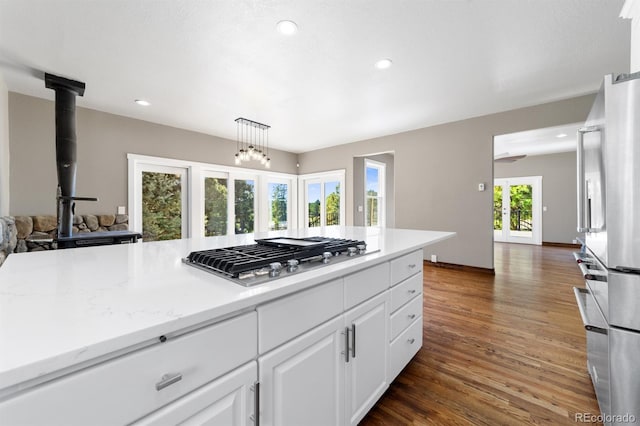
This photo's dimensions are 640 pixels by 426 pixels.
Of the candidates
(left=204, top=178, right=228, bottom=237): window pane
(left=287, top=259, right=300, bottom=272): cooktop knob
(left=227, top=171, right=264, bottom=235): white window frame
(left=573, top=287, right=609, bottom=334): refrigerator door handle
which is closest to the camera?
(left=287, top=259, right=300, bottom=272): cooktop knob

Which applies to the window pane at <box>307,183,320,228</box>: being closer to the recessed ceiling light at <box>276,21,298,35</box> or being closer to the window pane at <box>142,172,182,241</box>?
the window pane at <box>142,172,182,241</box>

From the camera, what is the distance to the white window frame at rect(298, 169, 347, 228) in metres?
6.21

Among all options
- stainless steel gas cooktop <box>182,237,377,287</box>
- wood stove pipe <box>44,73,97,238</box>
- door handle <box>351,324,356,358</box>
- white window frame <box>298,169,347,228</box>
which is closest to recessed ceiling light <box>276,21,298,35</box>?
stainless steel gas cooktop <box>182,237,377,287</box>

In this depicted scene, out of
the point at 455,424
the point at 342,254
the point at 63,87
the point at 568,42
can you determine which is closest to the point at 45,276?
the point at 342,254

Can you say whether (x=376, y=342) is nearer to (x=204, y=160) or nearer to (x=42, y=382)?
(x=42, y=382)

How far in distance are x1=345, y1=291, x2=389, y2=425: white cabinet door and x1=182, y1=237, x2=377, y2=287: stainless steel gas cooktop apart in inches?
10.7

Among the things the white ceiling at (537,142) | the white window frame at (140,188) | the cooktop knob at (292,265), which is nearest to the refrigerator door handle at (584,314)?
the cooktop knob at (292,265)

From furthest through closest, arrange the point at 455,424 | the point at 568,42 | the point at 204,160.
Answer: the point at 204,160
the point at 568,42
the point at 455,424

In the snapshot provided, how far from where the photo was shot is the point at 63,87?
9.48ft

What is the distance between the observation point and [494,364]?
1893 millimetres

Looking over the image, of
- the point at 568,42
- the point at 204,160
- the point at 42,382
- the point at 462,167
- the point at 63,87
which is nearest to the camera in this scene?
the point at 42,382

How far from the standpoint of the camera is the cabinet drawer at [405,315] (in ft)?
5.07

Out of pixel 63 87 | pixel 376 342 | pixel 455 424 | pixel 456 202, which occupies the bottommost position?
pixel 455 424

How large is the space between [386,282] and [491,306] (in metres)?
2.27
